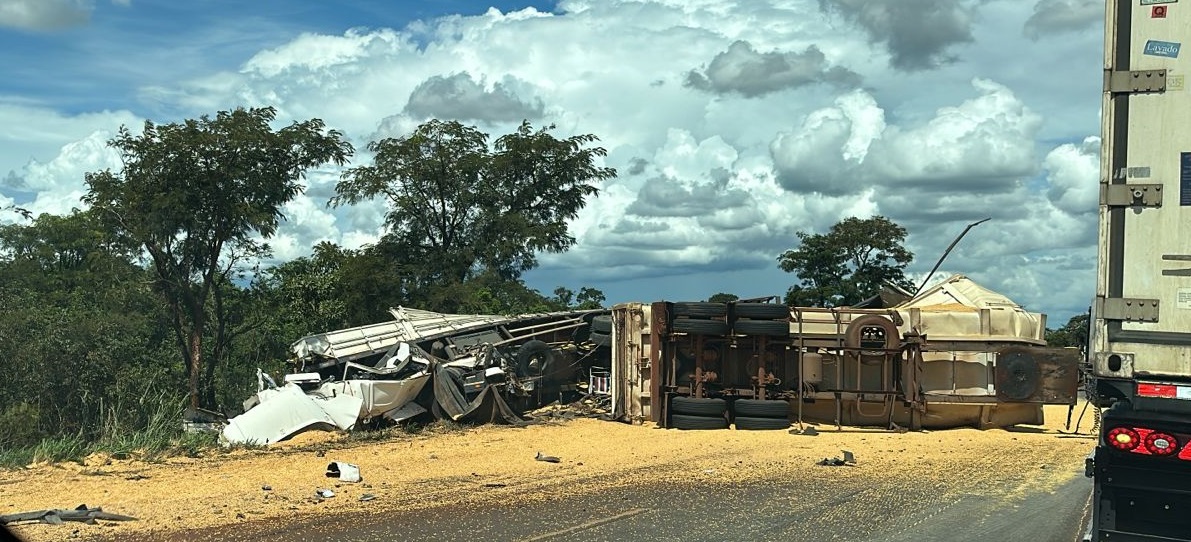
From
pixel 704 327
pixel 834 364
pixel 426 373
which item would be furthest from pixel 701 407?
pixel 426 373

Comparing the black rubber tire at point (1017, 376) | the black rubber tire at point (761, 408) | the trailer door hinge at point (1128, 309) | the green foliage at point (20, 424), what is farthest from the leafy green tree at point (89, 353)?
the trailer door hinge at point (1128, 309)

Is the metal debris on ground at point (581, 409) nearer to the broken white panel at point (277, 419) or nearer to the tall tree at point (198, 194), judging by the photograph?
the broken white panel at point (277, 419)

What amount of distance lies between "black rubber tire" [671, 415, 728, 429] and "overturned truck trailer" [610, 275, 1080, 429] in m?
0.02

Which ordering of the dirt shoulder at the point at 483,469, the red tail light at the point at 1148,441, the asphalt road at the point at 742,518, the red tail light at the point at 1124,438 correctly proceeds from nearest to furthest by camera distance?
the red tail light at the point at 1148,441, the red tail light at the point at 1124,438, the asphalt road at the point at 742,518, the dirt shoulder at the point at 483,469

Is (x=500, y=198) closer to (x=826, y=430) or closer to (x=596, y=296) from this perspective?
(x=596, y=296)

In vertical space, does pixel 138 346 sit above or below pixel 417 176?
below

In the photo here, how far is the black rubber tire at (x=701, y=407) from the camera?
17.7m

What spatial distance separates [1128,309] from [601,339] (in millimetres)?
15107

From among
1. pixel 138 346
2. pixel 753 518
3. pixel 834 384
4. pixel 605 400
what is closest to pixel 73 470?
pixel 753 518

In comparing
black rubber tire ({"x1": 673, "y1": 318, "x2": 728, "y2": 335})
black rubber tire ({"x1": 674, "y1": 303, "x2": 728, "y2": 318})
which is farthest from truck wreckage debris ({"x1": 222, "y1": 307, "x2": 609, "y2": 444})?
black rubber tire ({"x1": 674, "y1": 303, "x2": 728, "y2": 318})

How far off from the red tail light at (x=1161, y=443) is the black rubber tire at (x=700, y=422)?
11.3 meters

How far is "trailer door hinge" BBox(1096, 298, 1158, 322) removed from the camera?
6758mm

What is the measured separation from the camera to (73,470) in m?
12.2

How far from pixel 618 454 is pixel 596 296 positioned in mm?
26393
